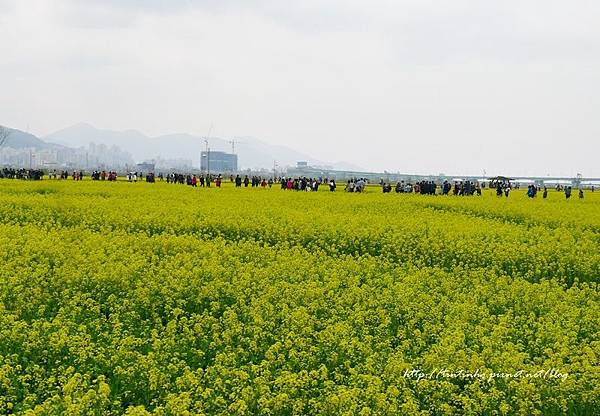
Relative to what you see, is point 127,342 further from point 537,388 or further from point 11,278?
point 537,388

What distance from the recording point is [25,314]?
966cm

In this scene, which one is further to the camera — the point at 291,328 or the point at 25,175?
the point at 25,175

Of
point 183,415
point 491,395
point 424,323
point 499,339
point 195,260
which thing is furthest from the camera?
point 195,260

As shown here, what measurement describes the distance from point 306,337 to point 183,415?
3037mm

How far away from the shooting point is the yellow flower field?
6.54 m

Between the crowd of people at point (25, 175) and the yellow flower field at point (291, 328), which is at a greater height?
the crowd of people at point (25, 175)

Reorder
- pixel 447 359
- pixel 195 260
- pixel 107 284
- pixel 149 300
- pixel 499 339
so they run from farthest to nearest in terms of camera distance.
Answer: pixel 195 260 < pixel 107 284 < pixel 149 300 < pixel 499 339 < pixel 447 359

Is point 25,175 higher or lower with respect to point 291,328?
higher

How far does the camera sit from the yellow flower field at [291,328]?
654 cm

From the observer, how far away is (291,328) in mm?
8750

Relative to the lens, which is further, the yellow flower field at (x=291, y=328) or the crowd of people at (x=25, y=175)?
the crowd of people at (x=25, y=175)

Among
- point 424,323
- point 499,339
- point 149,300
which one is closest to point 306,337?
point 424,323

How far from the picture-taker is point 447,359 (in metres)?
7.44

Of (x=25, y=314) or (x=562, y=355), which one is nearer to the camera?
(x=562, y=355)
